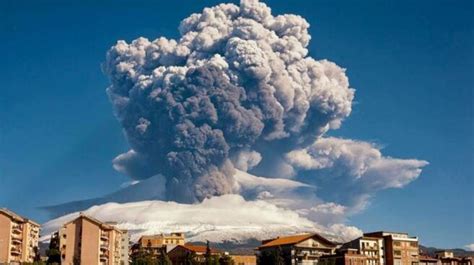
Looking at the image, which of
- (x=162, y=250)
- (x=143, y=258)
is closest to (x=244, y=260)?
(x=162, y=250)

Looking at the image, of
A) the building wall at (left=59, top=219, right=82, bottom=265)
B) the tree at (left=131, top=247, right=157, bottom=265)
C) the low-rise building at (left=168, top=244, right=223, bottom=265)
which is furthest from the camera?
the low-rise building at (left=168, top=244, right=223, bottom=265)

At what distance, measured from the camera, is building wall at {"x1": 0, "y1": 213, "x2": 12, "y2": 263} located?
89.0m

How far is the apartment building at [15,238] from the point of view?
89.6 m

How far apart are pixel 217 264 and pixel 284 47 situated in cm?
9362

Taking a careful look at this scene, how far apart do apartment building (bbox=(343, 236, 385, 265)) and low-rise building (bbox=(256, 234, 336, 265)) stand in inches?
133

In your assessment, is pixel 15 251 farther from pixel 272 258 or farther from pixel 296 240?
pixel 296 240

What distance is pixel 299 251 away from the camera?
99.5 meters

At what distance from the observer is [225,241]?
177125 millimetres

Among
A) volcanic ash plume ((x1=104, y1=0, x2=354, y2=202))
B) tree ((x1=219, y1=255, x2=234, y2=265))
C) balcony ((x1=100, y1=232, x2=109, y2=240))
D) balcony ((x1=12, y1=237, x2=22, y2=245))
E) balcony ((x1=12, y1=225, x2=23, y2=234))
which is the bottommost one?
tree ((x1=219, y1=255, x2=234, y2=265))

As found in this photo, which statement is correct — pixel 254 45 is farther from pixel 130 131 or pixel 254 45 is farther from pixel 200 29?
pixel 130 131

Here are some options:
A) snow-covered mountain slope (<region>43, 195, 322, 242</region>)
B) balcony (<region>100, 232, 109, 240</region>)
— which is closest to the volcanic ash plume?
snow-covered mountain slope (<region>43, 195, 322, 242</region>)

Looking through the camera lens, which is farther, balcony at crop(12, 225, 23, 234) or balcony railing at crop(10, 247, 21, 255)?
balcony at crop(12, 225, 23, 234)

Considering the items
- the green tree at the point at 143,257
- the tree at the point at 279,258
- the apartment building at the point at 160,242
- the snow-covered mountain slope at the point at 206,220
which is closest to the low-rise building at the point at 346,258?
the tree at the point at 279,258

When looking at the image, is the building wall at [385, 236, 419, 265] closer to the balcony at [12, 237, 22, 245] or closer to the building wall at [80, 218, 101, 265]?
the building wall at [80, 218, 101, 265]
